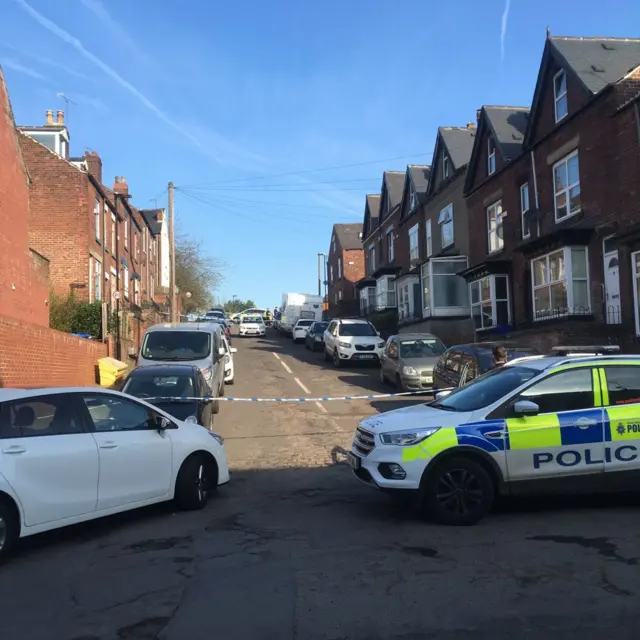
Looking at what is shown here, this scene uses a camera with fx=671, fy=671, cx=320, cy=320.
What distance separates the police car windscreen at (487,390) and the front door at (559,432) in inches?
9.9

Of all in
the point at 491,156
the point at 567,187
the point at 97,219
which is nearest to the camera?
the point at 567,187

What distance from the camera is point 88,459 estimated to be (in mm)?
6324

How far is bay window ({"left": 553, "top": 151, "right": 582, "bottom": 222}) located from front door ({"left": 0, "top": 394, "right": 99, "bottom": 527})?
1737cm

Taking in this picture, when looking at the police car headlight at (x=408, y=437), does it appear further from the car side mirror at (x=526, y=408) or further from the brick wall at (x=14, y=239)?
the brick wall at (x=14, y=239)

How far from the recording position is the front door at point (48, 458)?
5734mm

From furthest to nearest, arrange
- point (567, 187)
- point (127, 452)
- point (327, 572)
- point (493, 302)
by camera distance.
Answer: point (493, 302)
point (567, 187)
point (127, 452)
point (327, 572)

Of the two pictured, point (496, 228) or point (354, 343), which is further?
point (496, 228)

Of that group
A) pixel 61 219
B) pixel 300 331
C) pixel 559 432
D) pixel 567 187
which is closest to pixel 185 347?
pixel 559 432

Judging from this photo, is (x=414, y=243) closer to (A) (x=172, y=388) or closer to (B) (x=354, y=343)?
(B) (x=354, y=343)

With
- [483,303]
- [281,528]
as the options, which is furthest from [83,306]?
[281,528]

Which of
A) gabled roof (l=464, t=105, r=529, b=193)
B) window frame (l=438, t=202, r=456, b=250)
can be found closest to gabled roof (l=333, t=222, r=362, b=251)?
window frame (l=438, t=202, r=456, b=250)

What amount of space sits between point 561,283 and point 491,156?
845cm

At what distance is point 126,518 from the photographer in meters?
7.31

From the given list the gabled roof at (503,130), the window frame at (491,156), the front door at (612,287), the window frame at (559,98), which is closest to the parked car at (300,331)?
the gabled roof at (503,130)
